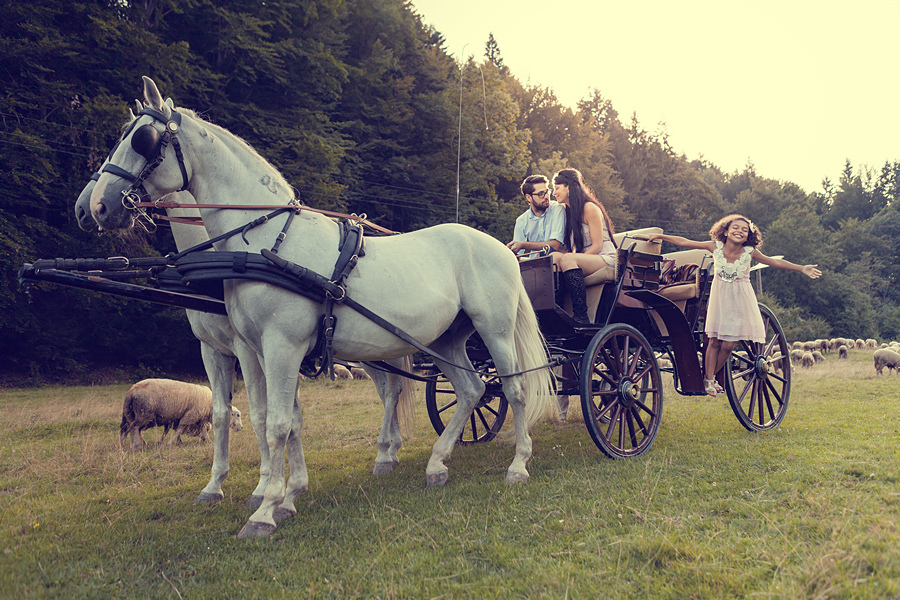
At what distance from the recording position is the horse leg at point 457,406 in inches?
188

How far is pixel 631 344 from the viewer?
652 centimetres

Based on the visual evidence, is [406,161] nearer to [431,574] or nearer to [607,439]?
[607,439]

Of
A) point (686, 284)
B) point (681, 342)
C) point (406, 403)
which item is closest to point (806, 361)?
point (686, 284)

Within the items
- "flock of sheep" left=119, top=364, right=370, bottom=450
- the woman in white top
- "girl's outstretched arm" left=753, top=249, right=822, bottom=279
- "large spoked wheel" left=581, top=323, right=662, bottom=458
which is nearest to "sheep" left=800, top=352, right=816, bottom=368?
"girl's outstretched arm" left=753, top=249, right=822, bottom=279

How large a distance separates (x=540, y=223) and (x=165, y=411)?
196 inches

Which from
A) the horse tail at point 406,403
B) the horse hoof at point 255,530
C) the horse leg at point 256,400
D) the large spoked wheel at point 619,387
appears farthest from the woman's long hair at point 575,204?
the horse hoof at point 255,530

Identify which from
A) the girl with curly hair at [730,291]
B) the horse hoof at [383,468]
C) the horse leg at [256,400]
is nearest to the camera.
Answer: the horse leg at [256,400]

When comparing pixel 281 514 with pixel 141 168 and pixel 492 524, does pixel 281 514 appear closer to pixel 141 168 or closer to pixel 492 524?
pixel 492 524

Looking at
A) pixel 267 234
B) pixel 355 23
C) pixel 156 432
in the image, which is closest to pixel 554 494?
pixel 267 234

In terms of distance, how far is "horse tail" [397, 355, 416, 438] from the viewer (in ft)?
19.1

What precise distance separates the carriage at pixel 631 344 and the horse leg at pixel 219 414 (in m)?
1.98

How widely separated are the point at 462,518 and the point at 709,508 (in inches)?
61.2

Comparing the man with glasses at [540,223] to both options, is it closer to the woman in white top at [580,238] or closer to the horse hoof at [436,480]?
the woman in white top at [580,238]

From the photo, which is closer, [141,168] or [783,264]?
[141,168]
